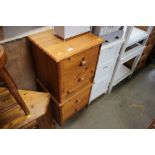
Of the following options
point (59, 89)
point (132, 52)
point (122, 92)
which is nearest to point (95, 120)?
point (122, 92)

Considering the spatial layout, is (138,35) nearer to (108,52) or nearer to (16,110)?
(108,52)

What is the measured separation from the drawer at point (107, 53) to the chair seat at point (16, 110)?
1.99 feet

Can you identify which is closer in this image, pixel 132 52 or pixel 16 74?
pixel 16 74

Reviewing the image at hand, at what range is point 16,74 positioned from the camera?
1187 millimetres

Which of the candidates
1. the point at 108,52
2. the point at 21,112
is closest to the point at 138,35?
the point at 108,52

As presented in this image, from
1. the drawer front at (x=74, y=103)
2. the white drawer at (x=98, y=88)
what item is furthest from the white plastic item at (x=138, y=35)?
the drawer front at (x=74, y=103)

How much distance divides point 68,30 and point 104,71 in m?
0.66

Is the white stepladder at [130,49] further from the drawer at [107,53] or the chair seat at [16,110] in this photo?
the chair seat at [16,110]

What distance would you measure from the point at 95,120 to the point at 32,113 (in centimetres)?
81

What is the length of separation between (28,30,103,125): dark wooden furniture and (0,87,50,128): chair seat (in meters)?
0.17

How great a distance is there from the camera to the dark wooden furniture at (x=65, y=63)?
930 mm

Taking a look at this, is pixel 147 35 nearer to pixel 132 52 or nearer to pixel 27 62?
pixel 132 52

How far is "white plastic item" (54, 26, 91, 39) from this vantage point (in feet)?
3.14

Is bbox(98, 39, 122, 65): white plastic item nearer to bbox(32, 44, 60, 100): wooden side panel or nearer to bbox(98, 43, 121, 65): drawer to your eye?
bbox(98, 43, 121, 65): drawer
